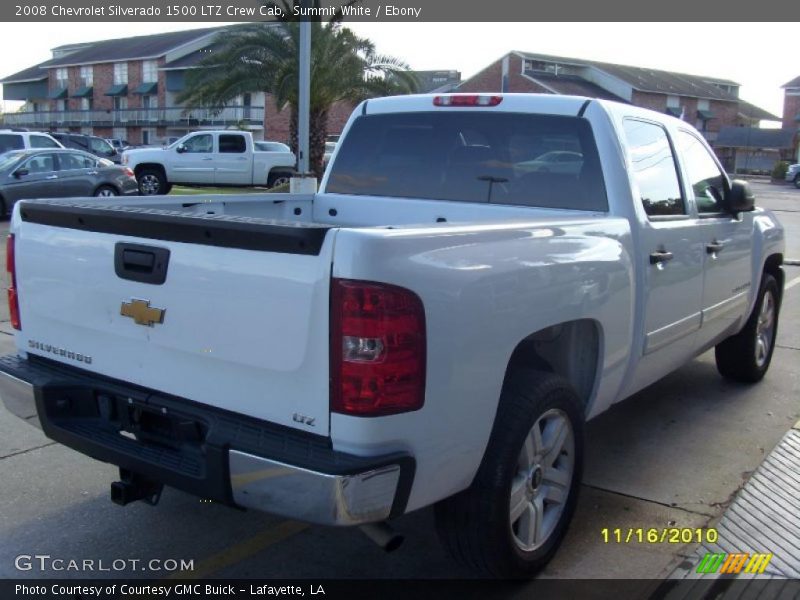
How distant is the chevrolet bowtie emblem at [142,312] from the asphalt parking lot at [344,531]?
117 centimetres

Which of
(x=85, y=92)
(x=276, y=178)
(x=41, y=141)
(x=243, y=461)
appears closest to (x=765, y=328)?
(x=243, y=461)

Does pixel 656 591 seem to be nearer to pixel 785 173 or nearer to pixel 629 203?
pixel 629 203

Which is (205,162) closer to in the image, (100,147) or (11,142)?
(100,147)

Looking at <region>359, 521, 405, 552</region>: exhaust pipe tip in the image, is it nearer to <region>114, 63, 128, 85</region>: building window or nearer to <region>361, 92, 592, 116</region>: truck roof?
<region>361, 92, 592, 116</region>: truck roof

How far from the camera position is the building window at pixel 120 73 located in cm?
5862

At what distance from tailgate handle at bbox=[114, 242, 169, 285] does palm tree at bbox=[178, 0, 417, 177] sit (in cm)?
1860

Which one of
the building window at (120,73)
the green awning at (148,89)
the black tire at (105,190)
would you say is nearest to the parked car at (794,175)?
the green awning at (148,89)

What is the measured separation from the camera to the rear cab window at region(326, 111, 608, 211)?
14.0 feet

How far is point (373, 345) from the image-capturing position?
2527 mm

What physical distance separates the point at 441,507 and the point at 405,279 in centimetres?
104

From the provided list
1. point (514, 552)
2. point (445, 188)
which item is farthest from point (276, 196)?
point (514, 552)

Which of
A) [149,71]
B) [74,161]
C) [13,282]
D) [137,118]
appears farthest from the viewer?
A: [137,118]

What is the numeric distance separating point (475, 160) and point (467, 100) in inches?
15.5

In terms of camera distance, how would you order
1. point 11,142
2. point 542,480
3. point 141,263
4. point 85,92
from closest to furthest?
point 141,263
point 542,480
point 11,142
point 85,92
